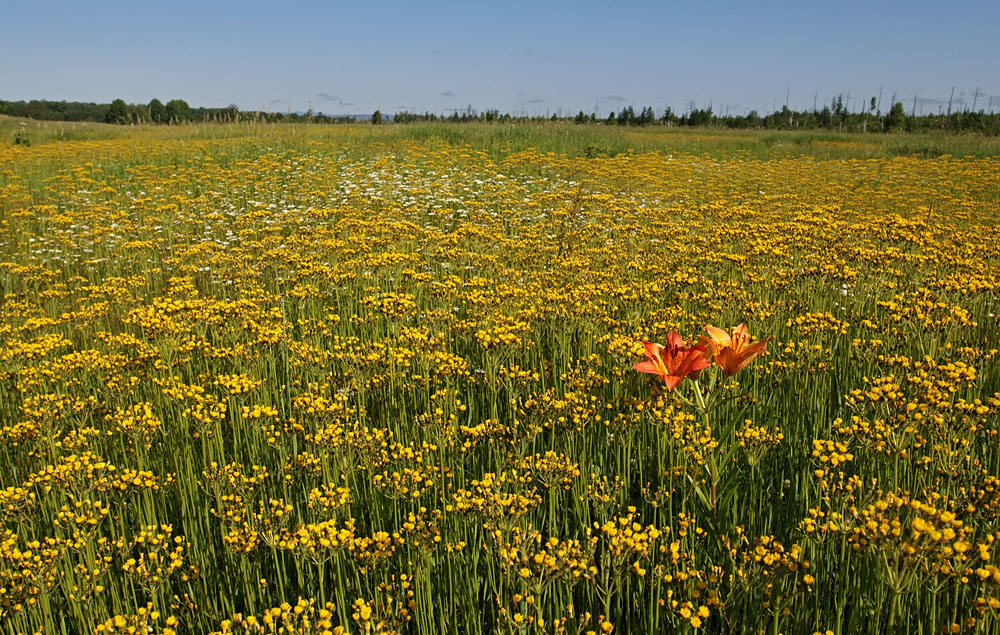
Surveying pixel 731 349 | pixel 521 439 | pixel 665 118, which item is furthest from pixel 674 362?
pixel 665 118

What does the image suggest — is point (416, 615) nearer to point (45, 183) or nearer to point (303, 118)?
point (45, 183)

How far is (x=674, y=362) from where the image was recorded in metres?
2.25

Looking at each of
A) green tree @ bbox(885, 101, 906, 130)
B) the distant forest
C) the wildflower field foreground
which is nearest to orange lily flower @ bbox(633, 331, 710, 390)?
the wildflower field foreground

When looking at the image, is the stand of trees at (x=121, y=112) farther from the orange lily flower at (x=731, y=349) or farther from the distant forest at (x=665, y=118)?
the orange lily flower at (x=731, y=349)

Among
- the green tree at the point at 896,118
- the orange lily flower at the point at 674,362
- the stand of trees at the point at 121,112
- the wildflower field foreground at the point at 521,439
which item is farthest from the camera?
the green tree at the point at 896,118

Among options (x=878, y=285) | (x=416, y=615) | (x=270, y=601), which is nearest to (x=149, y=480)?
(x=270, y=601)

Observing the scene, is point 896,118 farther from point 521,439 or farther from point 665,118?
point 521,439

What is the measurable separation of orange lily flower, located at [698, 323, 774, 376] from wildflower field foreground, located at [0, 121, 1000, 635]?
0.01 metres

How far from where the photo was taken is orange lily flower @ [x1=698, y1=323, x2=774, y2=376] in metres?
2.10

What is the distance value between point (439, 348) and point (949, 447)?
2.49 m

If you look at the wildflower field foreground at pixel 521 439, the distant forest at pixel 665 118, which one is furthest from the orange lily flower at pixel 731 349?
the distant forest at pixel 665 118

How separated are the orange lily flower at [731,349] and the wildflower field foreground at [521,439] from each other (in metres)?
0.01

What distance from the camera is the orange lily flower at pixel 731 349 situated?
2.10 m

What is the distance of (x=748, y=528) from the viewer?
2559mm
